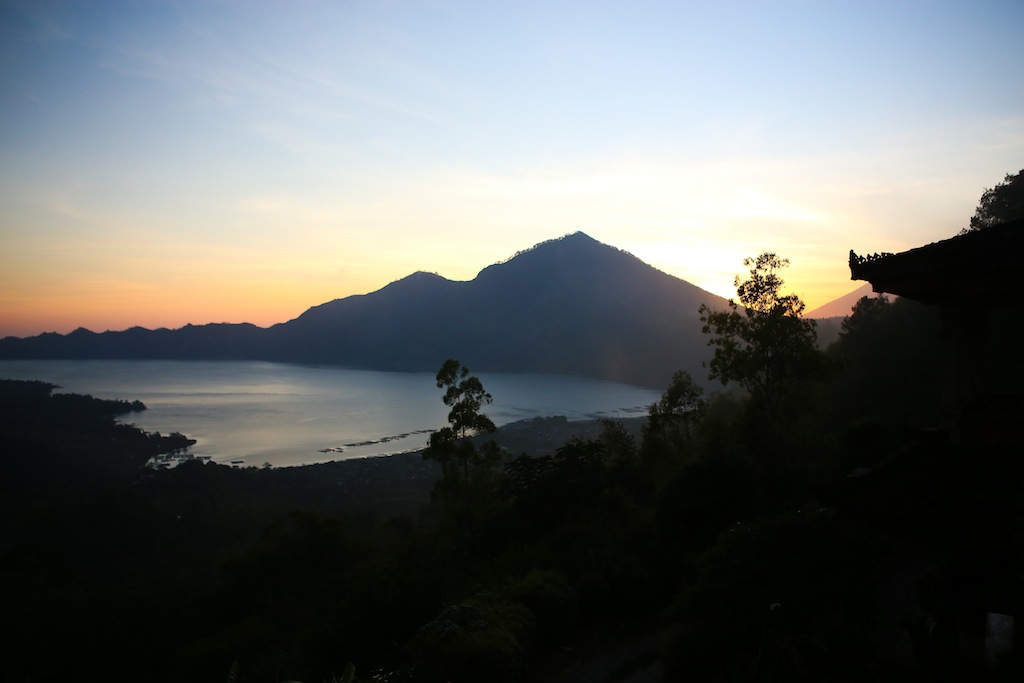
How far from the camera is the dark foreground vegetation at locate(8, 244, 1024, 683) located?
3791mm

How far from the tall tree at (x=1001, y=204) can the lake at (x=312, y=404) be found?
49.5 meters

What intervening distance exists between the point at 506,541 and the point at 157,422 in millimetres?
83754

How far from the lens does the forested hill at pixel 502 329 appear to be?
120 meters

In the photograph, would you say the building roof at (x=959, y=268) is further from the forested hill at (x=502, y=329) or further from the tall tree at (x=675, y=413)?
the forested hill at (x=502, y=329)

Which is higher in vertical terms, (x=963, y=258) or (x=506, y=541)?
(x=963, y=258)

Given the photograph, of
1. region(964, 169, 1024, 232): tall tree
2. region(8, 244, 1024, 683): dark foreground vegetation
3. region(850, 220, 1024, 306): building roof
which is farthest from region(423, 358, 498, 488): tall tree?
region(964, 169, 1024, 232): tall tree

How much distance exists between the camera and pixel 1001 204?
2550 cm

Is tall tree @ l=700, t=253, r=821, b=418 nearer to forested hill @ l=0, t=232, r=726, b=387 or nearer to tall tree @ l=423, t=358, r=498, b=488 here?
tall tree @ l=423, t=358, r=498, b=488

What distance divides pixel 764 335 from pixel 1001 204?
16.6 meters

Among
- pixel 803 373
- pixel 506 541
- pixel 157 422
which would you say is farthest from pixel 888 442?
pixel 157 422

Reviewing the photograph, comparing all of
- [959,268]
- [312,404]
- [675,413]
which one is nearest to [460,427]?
[675,413]

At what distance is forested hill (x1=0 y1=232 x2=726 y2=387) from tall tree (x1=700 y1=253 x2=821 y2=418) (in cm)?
8004

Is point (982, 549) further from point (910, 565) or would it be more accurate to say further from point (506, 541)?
point (506, 541)

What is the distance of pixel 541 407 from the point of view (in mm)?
84938
